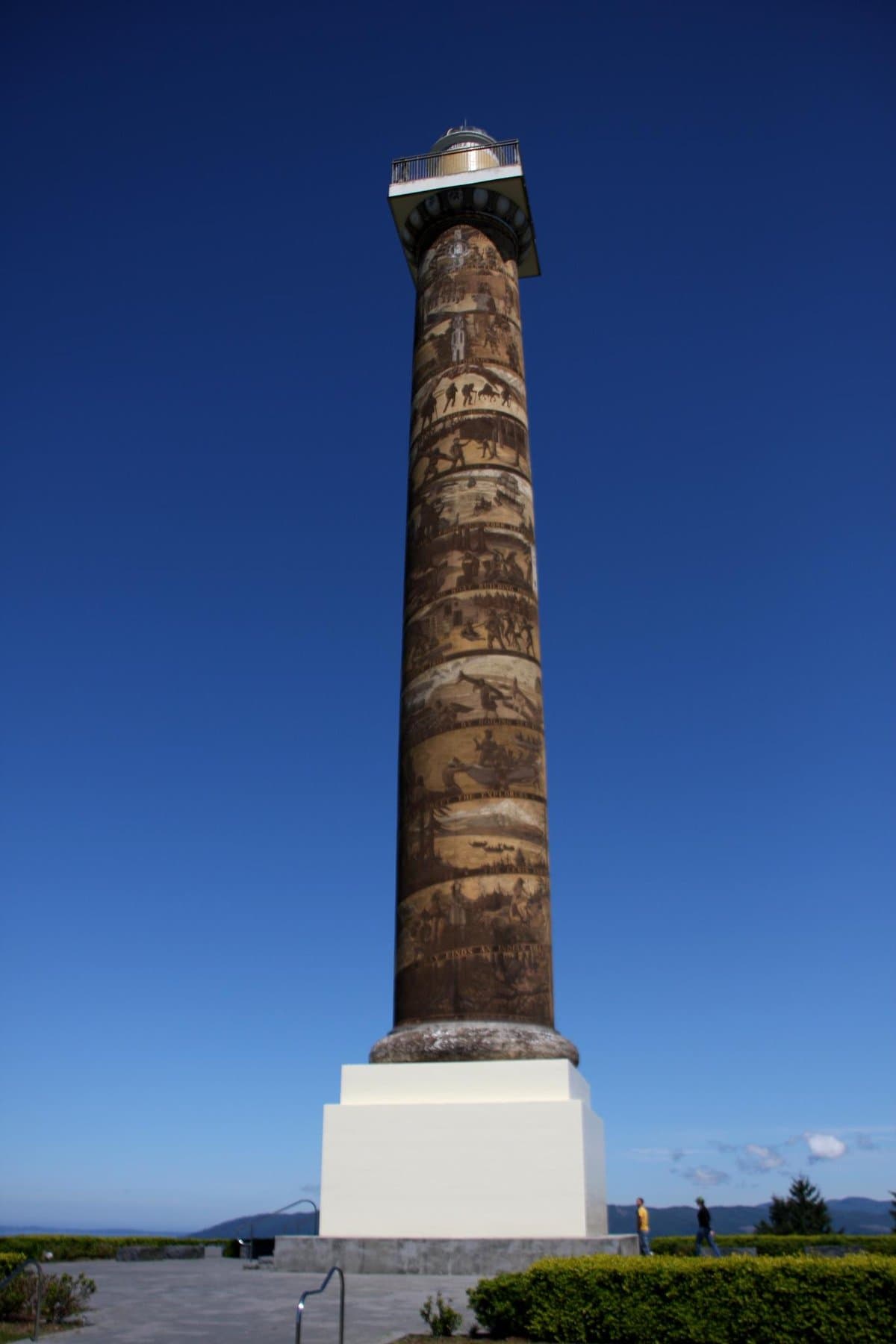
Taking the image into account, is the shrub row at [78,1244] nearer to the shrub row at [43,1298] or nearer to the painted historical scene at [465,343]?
the shrub row at [43,1298]

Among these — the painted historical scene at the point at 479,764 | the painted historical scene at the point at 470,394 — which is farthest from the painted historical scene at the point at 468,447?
the painted historical scene at the point at 479,764

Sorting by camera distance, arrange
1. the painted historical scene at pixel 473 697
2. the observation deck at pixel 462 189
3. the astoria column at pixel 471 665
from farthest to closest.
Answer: the observation deck at pixel 462 189
the painted historical scene at pixel 473 697
the astoria column at pixel 471 665

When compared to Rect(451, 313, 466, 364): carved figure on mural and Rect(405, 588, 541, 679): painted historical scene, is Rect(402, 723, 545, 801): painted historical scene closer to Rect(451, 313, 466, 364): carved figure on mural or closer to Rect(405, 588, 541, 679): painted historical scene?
Rect(405, 588, 541, 679): painted historical scene

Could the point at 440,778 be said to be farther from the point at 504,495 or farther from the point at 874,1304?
the point at 874,1304

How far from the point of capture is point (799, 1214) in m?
26.4

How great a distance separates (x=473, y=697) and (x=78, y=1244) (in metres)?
9.59

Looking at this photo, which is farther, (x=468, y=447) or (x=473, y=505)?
(x=468, y=447)

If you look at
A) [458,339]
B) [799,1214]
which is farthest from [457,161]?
[799,1214]

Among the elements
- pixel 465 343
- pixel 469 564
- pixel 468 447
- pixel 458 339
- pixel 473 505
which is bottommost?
pixel 469 564

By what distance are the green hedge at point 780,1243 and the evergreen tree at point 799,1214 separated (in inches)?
277

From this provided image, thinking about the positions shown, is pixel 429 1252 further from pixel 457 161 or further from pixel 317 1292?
pixel 457 161

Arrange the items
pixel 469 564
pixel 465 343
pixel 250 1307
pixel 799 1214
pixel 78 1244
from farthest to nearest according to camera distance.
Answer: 1. pixel 799 1214
2. pixel 78 1244
3. pixel 465 343
4. pixel 469 564
5. pixel 250 1307

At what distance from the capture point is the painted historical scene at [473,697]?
12.4m

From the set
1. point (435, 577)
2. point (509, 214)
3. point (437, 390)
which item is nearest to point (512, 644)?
point (435, 577)
